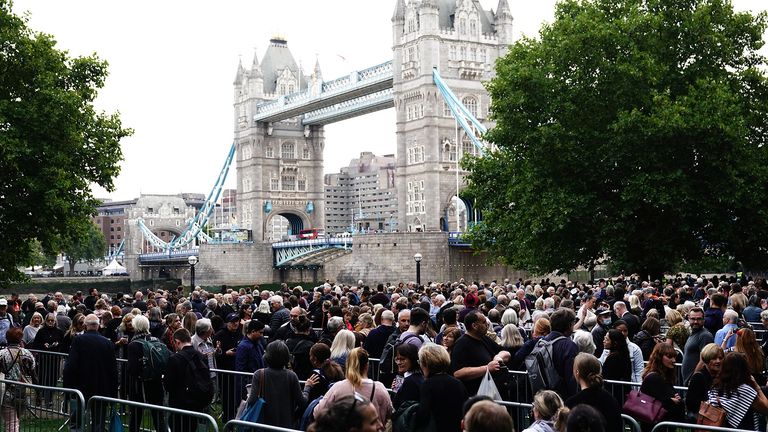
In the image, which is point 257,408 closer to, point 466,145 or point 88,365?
point 88,365

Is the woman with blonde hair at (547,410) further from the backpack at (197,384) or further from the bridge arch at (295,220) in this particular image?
the bridge arch at (295,220)

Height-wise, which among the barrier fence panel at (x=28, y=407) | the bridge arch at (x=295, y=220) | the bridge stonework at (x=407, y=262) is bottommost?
the barrier fence panel at (x=28, y=407)

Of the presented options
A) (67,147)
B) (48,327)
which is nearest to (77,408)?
(48,327)

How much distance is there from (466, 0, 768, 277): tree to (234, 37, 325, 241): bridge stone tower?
65.0 m

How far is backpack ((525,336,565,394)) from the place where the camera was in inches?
349

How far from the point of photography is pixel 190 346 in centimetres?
966

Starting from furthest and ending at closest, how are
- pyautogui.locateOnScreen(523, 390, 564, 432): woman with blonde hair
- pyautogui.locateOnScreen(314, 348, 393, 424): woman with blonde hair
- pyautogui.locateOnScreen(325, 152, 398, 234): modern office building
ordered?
pyautogui.locateOnScreen(325, 152, 398, 234): modern office building
pyautogui.locateOnScreen(314, 348, 393, 424): woman with blonde hair
pyautogui.locateOnScreen(523, 390, 564, 432): woman with blonde hair

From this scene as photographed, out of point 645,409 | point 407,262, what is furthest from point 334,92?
point 645,409

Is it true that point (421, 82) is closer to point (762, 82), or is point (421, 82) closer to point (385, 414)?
point (762, 82)

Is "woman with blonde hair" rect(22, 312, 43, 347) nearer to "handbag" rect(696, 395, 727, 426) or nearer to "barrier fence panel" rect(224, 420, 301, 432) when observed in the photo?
"barrier fence panel" rect(224, 420, 301, 432)

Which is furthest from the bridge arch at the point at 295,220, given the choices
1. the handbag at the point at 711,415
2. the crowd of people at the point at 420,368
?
the handbag at the point at 711,415

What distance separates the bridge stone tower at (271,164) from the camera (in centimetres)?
9575

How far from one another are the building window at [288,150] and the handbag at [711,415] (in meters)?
90.2

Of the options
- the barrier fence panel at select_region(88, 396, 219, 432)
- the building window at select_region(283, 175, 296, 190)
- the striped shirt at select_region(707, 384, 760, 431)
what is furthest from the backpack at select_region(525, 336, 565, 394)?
the building window at select_region(283, 175, 296, 190)
